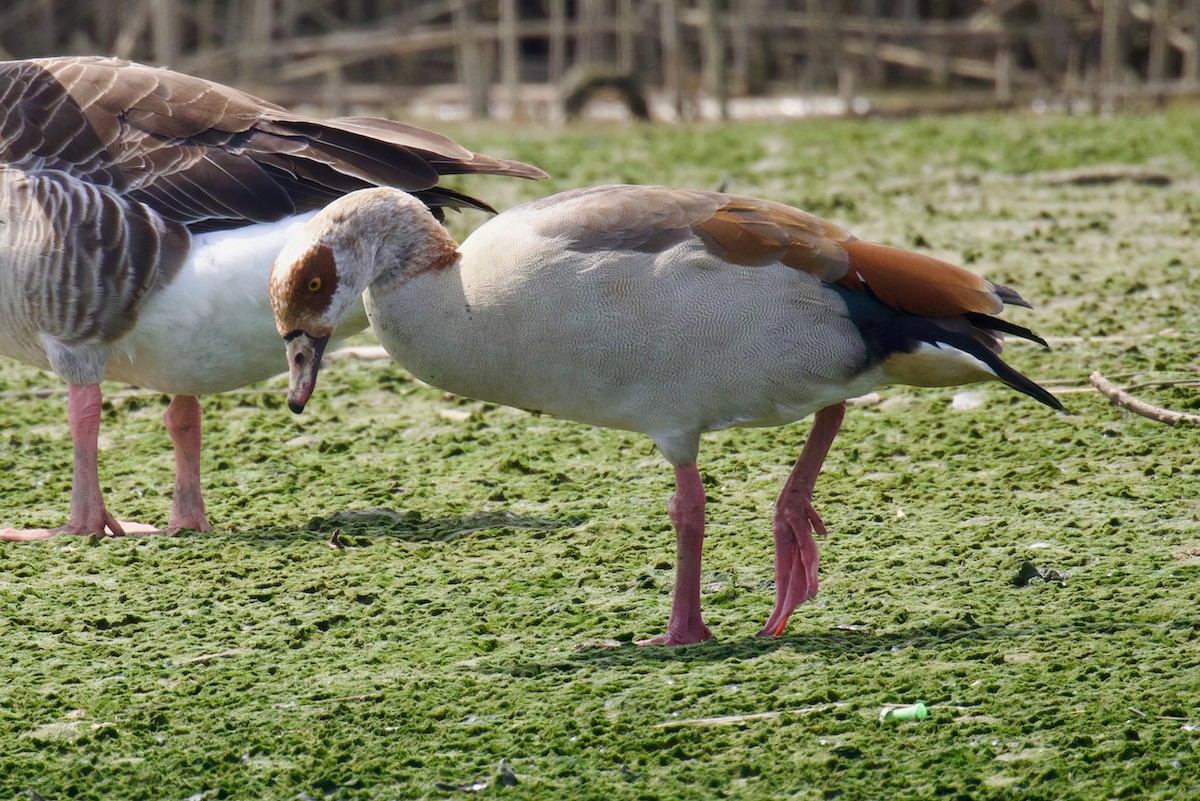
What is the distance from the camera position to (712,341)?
12.9 feet

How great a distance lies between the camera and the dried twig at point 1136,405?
5.61 meters

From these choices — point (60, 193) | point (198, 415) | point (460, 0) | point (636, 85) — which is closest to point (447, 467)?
point (198, 415)

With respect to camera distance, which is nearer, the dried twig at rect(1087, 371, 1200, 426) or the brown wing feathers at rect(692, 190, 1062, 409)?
the brown wing feathers at rect(692, 190, 1062, 409)

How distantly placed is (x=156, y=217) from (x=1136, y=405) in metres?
3.57

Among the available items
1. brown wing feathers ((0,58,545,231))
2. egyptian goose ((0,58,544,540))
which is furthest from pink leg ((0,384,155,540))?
brown wing feathers ((0,58,545,231))

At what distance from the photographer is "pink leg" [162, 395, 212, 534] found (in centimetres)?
535

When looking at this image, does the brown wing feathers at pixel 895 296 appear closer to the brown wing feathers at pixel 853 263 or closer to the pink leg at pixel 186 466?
the brown wing feathers at pixel 853 263

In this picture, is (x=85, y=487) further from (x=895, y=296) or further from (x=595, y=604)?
(x=895, y=296)

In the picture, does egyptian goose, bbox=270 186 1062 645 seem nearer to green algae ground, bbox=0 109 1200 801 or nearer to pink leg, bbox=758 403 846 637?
pink leg, bbox=758 403 846 637

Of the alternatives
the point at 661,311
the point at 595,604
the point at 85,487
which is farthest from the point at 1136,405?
the point at 85,487

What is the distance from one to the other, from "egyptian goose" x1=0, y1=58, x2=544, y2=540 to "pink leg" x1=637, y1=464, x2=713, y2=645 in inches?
61.7

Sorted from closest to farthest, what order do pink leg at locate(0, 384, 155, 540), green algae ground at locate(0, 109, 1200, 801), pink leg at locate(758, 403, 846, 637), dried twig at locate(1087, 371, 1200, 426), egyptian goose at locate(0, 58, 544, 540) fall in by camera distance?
green algae ground at locate(0, 109, 1200, 801) < pink leg at locate(758, 403, 846, 637) < egyptian goose at locate(0, 58, 544, 540) < pink leg at locate(0, 384, 155, 540) < dried twig at locate(1087, 371, 1200, 426)

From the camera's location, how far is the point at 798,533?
4.20 metres

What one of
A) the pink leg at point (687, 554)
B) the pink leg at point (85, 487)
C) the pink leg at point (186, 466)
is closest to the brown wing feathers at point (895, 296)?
the pink leg at point (687, 554)
